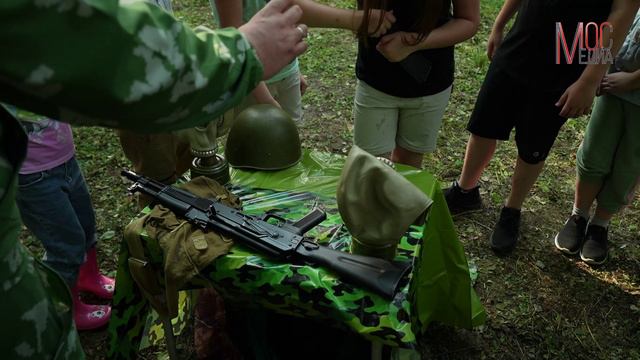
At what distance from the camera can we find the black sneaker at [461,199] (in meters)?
3.16

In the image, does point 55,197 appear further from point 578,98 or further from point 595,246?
point 595,246

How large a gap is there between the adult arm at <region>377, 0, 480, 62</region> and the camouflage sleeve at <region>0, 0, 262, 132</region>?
144cm

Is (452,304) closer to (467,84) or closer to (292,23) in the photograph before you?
(292,23)

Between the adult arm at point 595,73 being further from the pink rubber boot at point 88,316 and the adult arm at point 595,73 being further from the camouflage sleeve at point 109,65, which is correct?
the pink rubber boot at point 88,316

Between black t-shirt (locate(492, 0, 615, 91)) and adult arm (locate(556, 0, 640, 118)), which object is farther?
black t-shirt (locate(492, 0, 615, 91))

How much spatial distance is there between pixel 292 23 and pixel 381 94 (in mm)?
1363

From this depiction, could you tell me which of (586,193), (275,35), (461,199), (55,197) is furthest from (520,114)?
(55,197)

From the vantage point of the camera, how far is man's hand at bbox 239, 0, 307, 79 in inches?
43.4

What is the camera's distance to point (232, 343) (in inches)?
85.9

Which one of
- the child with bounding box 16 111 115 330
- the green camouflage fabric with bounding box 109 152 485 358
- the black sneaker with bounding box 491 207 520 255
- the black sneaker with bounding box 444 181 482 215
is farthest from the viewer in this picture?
the black sneaker with bounding box 444 181 482 215

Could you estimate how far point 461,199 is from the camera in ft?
10.4

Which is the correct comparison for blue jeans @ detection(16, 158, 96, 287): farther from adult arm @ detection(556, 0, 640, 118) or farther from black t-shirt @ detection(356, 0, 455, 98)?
adult arm @ detection(556, 0, 640, 118)
